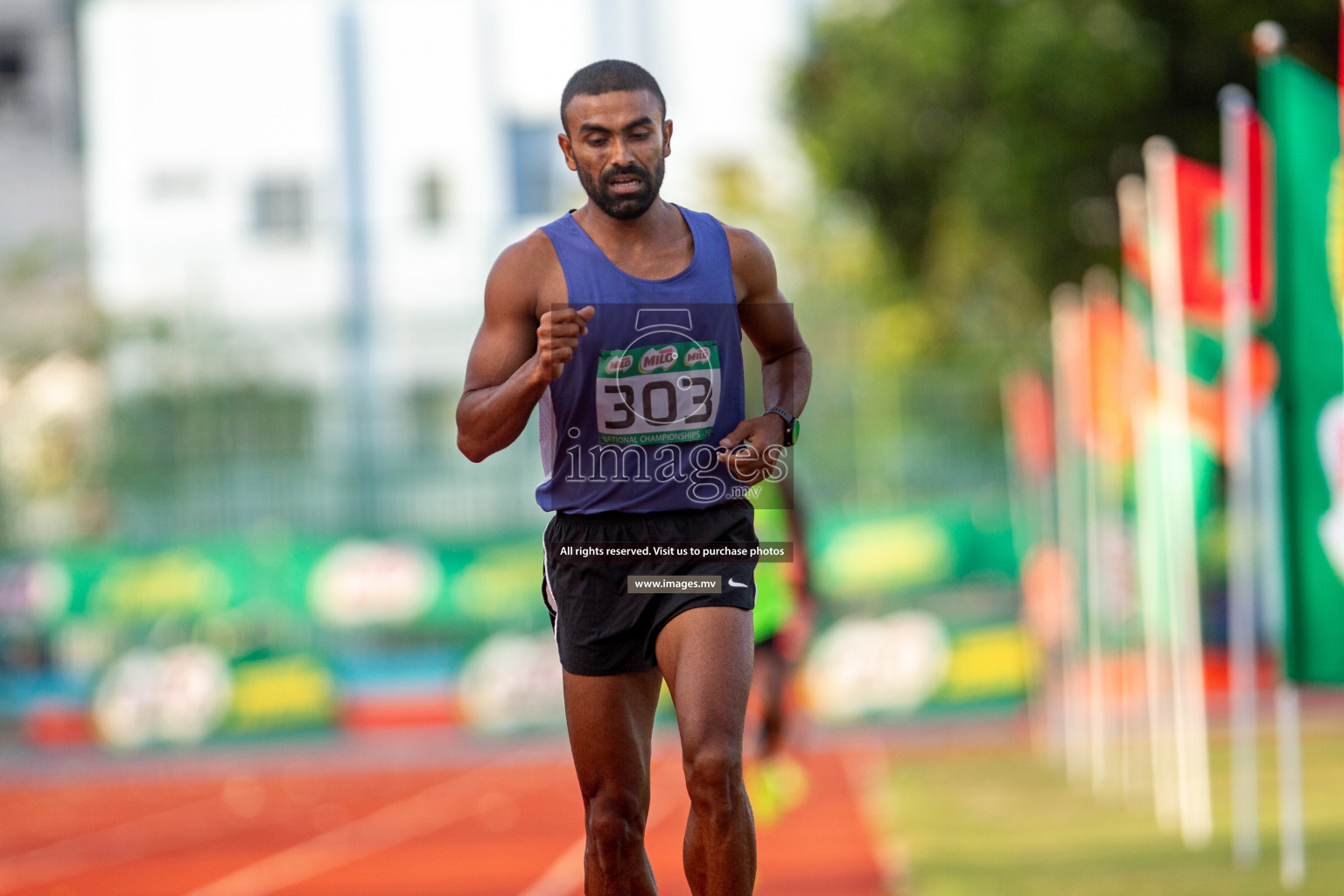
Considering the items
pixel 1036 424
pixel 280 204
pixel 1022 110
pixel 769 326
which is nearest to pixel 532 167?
pixel 280 204

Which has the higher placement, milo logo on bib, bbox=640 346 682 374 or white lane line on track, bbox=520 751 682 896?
milo logo on bib, bbox=640 346 682 374

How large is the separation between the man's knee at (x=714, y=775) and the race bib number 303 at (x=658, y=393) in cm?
75

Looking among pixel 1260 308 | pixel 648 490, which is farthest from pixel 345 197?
pixel 648 490

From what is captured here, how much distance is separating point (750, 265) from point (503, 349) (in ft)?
2.18

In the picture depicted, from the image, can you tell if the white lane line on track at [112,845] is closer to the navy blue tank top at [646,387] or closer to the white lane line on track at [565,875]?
the white lane line on track at [565,875]

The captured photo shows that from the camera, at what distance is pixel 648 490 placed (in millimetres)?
4574

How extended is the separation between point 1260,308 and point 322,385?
48.0 feet

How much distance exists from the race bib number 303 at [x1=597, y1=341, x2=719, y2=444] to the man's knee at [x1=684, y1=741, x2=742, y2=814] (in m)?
0.75

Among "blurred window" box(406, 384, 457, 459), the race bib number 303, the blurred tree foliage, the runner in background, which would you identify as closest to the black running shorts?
the race bib number 303

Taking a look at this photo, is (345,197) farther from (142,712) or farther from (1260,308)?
(1260,308)

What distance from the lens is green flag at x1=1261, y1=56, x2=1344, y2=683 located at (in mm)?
7438

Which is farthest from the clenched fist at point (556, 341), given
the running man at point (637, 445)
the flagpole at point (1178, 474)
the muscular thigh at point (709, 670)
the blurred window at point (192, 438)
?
the blurred window at point (192, 438)

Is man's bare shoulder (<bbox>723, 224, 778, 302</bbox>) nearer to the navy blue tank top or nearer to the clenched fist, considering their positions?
the navy blue tank top

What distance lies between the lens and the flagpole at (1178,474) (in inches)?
408
